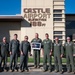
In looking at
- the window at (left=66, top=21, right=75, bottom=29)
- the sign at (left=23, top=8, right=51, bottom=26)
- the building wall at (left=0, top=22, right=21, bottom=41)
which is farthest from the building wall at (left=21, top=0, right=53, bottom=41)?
the window at (left=66, top=21, right=75, bottom=29)

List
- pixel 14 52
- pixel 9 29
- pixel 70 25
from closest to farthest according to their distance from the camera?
pixel 14 52
pixel 9 29
pixel 70 25

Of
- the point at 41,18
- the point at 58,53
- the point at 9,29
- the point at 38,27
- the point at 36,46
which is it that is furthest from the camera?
the point at 9,29

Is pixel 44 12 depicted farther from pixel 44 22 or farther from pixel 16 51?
pixel 16 51

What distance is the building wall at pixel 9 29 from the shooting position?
27766 mm

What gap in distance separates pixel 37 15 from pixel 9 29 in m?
3.98

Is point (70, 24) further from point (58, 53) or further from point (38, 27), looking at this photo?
point (58, 53)

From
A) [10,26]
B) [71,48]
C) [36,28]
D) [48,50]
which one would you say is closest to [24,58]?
[48,50]

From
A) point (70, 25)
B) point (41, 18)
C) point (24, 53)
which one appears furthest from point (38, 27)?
point (24, 53)

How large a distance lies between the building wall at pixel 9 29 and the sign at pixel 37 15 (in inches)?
84.1

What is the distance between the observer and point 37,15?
2622 centimetres

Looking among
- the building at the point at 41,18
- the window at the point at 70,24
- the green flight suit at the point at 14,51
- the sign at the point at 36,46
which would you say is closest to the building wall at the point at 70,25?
the window at the point at 70,24

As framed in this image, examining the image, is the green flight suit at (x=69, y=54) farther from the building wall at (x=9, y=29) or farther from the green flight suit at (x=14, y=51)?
the building wall at (x=9, y=29)

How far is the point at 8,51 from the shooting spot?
42.0 ft

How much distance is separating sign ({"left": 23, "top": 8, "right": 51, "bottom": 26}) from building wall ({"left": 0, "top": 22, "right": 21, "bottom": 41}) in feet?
7.00
